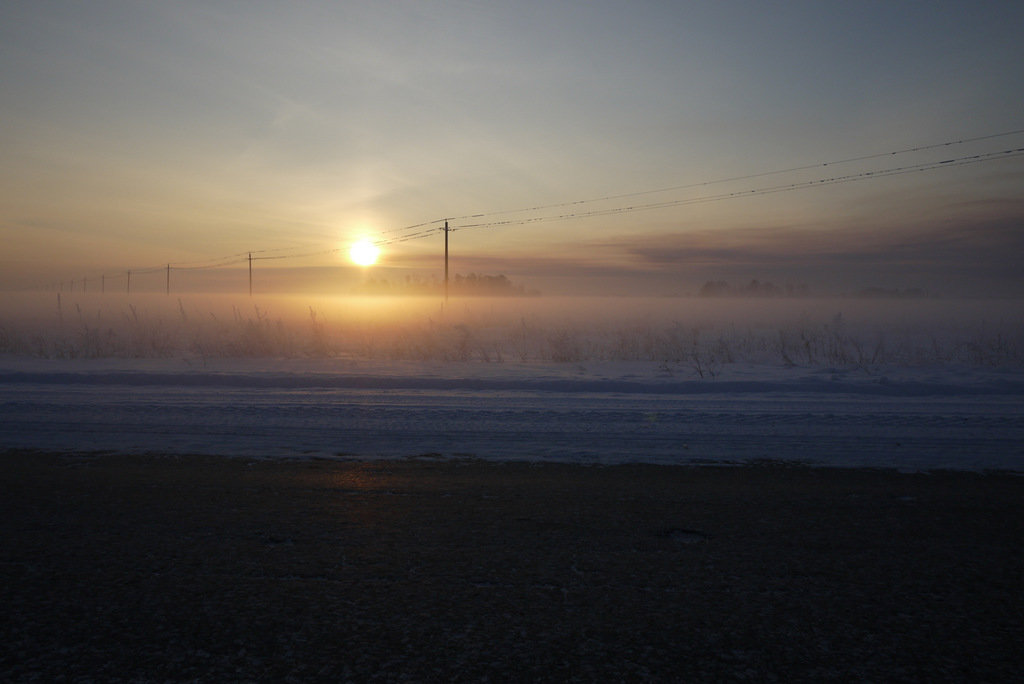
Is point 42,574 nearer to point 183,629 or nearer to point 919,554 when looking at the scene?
point 183,629

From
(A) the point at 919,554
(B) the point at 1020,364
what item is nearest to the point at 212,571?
(A) the point at 919,554

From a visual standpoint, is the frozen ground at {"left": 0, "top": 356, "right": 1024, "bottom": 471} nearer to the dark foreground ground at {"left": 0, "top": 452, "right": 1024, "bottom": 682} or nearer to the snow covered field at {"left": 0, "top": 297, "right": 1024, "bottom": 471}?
the snow covered field at {"left": 0, "top": 297, "right": 1024, "bottom": 471}

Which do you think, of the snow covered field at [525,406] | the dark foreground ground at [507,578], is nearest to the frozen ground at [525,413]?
the snow covered field at [525,406]

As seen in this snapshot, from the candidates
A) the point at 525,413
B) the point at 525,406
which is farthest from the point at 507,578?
the point at 525,406

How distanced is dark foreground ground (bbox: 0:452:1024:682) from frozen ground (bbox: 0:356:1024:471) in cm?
132

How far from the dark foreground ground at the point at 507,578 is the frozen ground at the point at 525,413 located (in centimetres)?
132

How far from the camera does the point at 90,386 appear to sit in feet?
40.1

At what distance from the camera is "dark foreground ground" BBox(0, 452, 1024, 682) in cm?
284

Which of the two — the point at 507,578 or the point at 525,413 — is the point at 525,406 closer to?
the point at 525,413

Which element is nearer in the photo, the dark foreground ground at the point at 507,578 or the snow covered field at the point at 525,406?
the dark foreground ground at the point at 507,578

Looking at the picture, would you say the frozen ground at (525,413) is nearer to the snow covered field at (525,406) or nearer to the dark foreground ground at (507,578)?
the snow covered field at (525,406)

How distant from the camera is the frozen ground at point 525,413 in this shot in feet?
23.6

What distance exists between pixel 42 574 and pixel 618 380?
35.1 feet

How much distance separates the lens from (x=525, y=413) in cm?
962
